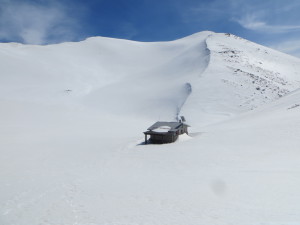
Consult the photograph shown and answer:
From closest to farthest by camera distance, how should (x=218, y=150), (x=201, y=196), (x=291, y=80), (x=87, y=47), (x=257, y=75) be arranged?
1. (x=201, y=196)
2. (x=218, y=150)
3. (x=257, y=75)
4. (x=291, y=80)
5. (x=87, y=47)

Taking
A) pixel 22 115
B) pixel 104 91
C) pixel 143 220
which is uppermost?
pixel 104 91

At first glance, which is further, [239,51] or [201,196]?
[239,51]

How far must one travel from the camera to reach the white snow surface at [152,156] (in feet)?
37.6

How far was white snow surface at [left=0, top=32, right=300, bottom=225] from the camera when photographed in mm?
11453

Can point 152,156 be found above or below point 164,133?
below

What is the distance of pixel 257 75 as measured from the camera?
8856 cm

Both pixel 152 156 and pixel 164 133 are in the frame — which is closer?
pixel 152 156

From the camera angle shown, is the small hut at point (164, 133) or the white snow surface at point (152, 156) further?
the small hut at point (164, 133)

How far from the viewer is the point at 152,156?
25.2 meters

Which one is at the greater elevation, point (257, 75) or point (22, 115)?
point (257, 75)

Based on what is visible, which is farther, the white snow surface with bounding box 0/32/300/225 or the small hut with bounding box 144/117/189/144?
the small hut with bounding box 144/117/189/144

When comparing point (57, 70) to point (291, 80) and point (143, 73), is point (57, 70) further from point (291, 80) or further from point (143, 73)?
point (291, 80)

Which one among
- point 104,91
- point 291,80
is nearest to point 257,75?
point 291,80

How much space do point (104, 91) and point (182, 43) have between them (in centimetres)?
7042
